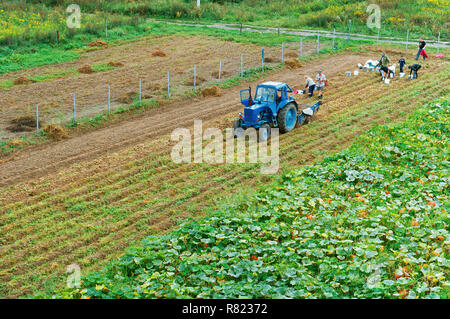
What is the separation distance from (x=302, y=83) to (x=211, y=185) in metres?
12.7

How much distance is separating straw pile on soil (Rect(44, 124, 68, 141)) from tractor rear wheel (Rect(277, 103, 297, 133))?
8075mm

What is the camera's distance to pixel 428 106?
22891 millimetres

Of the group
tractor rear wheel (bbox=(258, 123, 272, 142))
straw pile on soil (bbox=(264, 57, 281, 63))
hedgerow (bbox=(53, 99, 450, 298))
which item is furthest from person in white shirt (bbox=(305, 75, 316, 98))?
hedgerow (bbox=(53, 99, 450, 298))

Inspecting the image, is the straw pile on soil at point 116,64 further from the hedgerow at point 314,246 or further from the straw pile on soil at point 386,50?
the hedgerow at point 314,246

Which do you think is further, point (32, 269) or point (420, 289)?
point (32, 269)

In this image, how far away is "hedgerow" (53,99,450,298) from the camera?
10430mm

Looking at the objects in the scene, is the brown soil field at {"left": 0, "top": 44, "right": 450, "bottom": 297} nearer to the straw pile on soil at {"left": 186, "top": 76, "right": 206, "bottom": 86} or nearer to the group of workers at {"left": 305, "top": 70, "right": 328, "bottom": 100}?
the group of workers at {"left": 305, "top": 70, "right": 328, "bottom": 100}

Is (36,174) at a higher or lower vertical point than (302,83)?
lower

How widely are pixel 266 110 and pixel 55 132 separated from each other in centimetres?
799

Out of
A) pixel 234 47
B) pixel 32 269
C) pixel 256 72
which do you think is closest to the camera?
pixel 32 269

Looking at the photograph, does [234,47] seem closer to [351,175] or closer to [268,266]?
[351,175]

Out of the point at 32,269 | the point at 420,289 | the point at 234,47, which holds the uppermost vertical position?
the point at 234,47
